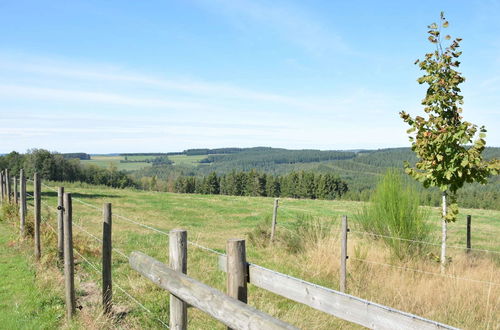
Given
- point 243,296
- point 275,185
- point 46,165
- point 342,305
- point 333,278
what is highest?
point 342,305

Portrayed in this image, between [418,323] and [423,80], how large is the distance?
6.91 m

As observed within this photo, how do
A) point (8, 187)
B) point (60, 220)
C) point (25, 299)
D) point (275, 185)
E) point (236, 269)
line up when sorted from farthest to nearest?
point (275, 185), point (8, 187), point (60, 220), point (25, 299), point (236, 269)

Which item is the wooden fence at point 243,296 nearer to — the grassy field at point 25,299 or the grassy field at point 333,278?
the grassy field at point 333,278

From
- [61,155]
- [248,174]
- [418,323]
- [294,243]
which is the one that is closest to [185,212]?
[294,243]

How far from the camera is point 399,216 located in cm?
848

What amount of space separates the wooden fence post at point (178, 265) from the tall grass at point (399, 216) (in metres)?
5.99

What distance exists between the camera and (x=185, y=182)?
11181cm

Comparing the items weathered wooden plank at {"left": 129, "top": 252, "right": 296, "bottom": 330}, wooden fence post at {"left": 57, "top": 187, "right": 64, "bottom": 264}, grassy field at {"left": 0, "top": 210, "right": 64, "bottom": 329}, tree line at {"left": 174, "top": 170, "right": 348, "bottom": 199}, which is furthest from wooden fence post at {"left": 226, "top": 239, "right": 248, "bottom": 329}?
tree line at {"left": 174, "top": 170, "right": 348, "bottom": 199}

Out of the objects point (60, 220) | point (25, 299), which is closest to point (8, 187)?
→ point (60, 220)

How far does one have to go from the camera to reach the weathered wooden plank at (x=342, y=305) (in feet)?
5.96

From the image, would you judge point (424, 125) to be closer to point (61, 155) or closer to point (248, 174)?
point (61, 155)

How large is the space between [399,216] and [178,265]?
640 cm

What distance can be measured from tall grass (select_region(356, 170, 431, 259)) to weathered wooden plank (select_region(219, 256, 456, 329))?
624 cm

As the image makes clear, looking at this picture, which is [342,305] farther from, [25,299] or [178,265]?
[25,299]
